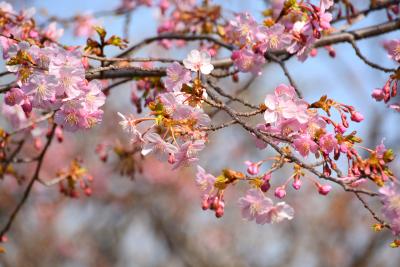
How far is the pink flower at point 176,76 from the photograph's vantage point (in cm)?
205

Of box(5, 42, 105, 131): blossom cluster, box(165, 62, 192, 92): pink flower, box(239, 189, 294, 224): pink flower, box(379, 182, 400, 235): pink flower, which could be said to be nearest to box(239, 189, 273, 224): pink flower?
box(239, 189, 294, 224): pink flower

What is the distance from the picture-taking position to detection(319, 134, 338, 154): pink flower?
6.01 feet

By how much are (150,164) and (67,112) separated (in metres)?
9.24

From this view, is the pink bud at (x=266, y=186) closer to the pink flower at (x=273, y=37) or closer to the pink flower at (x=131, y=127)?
the pink flower at (x=131, y=127)

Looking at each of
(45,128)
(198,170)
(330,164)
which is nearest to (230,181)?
(198,170)

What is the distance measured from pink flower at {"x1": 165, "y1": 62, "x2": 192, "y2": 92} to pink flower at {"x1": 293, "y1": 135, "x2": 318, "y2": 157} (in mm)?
514

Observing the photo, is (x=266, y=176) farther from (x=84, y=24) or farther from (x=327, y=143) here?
(x=84, y=24)

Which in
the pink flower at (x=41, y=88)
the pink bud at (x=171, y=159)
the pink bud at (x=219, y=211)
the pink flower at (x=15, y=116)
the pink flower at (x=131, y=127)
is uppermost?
the pink flower at (x=41, y=88)

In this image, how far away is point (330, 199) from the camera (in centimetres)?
1098

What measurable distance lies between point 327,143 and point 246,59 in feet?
2.78

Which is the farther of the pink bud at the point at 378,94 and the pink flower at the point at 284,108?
the pink bud at the point at 378,94

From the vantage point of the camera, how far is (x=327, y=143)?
72.4 inches

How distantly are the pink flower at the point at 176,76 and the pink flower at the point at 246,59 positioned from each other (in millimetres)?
552

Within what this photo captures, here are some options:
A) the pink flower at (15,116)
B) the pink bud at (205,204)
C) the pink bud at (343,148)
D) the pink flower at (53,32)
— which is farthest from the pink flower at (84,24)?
the pink bud at (343,148)
